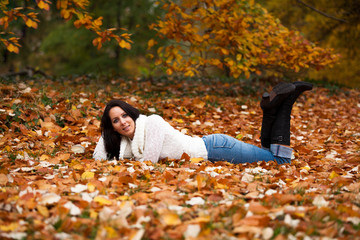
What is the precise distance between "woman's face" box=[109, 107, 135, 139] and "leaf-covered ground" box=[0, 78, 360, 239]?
12.9 inches

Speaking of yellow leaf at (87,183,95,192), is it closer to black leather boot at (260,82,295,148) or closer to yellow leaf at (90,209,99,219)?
yellow leaf at (90,209,99,219)

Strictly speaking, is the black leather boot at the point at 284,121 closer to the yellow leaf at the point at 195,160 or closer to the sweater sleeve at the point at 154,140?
the yellow leaf at the point at 195,160

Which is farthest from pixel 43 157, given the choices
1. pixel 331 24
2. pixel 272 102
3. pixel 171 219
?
pixel 331 24

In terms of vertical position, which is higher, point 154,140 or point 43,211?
point 154,140

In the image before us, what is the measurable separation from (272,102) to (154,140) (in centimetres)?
123

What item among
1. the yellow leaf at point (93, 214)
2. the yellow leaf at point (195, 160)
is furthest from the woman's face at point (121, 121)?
the yellow leaf at point (93, 214)

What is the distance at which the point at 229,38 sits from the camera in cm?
517

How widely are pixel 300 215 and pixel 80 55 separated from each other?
1057cm

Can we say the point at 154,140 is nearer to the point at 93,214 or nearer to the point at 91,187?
the point at 91,187

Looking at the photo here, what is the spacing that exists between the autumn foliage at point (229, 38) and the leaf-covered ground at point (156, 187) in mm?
1455

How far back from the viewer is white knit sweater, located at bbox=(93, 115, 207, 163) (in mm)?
2812

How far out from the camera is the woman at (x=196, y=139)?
2.90 m

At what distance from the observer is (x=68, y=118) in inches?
159

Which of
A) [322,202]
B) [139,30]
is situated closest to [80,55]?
[139,30]
